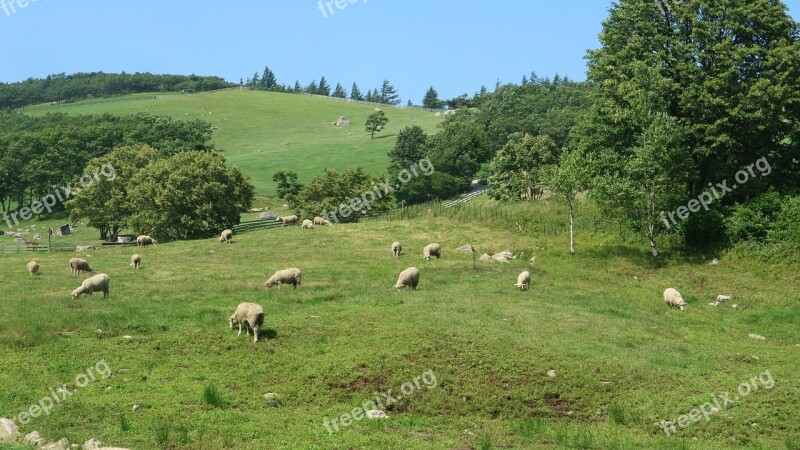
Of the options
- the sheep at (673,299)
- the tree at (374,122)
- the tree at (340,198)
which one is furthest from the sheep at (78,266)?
the tree at (374,122)

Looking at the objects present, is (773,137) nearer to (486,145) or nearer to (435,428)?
(435,428)

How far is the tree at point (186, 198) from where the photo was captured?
2768 inches

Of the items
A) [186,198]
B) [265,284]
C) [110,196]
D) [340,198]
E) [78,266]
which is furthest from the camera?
[340,198]

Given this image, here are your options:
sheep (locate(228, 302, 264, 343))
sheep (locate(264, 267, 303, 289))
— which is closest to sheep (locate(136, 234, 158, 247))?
sheep (locate(264, 267, 303, 289))

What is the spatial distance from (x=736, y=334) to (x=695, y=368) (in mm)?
8105

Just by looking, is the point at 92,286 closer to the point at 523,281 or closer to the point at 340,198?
the point at 523,281

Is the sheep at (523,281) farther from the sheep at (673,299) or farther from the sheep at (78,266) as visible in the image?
the sheep at (78,266)

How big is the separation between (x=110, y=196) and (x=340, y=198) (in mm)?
25436

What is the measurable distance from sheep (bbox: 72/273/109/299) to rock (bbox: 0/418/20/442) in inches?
582

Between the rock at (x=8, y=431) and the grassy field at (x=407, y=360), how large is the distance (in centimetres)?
58

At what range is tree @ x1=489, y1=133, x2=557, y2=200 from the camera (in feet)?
278

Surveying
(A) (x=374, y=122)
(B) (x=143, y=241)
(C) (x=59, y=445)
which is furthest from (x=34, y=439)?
(A) (x=374, y=122)

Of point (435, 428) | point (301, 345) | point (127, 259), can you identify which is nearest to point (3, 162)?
Answer: point (127, 259)

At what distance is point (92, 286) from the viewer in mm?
32438
